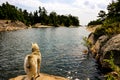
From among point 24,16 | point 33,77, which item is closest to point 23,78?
point 33,77

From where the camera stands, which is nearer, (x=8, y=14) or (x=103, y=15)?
(x=103, y=15)

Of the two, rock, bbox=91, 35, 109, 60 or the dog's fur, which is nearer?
the dog's fur

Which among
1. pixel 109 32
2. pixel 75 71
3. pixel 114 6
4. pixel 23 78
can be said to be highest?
pixel 114 6

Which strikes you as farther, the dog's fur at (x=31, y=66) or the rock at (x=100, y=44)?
the rock at (x=100, y=44)

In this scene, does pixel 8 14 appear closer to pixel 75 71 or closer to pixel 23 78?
pixel 75 71

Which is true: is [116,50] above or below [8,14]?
below

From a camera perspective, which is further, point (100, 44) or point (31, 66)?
point (100, 44)

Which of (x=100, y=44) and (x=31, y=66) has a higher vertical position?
(x=31, y=66)

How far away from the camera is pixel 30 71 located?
58.4 feet

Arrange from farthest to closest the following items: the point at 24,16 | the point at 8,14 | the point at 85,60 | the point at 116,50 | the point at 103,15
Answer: the point at 24,16
the point at 8,14
the point at 103,15
the point at 85,60
the point at 116,50

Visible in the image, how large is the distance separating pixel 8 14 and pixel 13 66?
12933cm

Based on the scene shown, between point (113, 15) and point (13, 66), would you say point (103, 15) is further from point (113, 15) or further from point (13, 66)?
point (13, 66)

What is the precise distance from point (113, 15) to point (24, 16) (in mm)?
142675

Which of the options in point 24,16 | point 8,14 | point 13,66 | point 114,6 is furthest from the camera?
point 24,16
